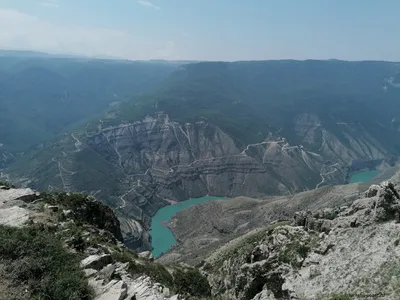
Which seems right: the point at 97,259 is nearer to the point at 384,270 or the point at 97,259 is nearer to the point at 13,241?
the point at 13,241

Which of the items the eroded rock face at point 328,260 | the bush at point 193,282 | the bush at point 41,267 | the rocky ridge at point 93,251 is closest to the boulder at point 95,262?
the rocky ridge at point 93,251

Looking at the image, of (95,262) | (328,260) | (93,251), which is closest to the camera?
(95,262)

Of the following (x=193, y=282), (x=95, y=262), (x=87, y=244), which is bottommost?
(x=193, y=282)

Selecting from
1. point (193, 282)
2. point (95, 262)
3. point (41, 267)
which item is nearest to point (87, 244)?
point (95, 262)

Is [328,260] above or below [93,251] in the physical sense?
above

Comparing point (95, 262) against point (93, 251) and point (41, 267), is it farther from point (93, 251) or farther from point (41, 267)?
point (41, 267)
